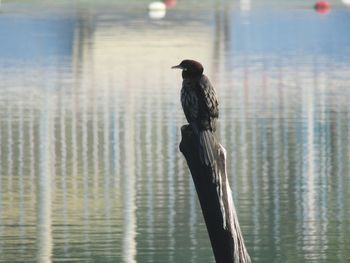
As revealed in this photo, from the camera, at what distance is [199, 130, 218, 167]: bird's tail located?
468 inches

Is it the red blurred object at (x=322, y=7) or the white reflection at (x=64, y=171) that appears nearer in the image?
the white reflection at (x=64, y=171)

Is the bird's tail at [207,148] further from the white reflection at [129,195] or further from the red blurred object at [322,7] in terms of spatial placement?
the red blurred object at [322,7]

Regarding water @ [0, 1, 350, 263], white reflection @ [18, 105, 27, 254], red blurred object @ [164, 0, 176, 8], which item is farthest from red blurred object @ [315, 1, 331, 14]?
white reflection @ [18, 105, 27, 254]

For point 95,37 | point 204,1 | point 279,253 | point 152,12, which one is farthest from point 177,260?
point 204,1

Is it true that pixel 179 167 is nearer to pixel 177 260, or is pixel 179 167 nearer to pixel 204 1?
pixel 177 260

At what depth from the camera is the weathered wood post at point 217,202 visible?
12.0 m

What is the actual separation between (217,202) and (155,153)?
1565 centimetres

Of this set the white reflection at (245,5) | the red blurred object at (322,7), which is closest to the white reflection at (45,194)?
the red blurred object at (322,7)

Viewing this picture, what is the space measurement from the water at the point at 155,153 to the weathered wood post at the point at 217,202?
5.98 meters

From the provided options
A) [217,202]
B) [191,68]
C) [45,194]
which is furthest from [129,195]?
[217,202]

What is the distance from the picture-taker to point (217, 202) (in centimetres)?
1202

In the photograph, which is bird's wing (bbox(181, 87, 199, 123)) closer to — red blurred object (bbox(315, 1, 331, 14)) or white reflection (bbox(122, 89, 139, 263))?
white reflection (bbox(122, 89, 139, 263))

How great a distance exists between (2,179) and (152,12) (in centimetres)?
6823

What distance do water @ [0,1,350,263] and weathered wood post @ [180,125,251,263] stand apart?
5.98 metres
